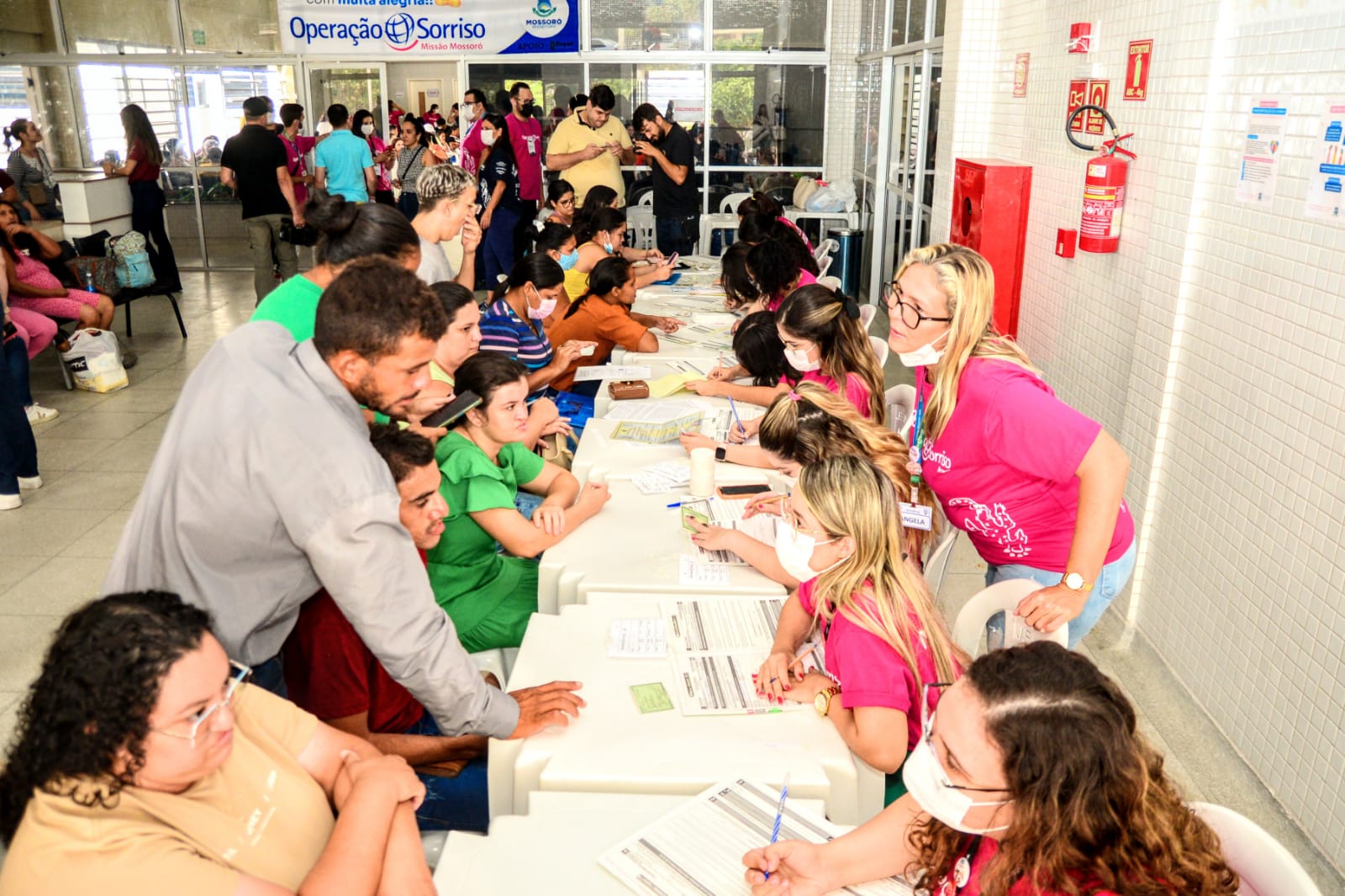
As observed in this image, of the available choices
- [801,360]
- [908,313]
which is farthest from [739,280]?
[908,313]

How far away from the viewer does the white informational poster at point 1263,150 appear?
2.79 metres

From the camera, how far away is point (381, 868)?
5.19 ft

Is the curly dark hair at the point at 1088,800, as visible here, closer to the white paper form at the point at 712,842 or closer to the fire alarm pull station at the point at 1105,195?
the white paper form at the point at 712,842

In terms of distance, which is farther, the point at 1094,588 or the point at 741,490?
the point at 741,490

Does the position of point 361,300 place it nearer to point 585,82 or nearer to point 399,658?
point 399,658

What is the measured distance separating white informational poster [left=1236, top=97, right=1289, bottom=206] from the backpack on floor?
7356mm

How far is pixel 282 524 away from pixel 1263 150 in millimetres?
2685

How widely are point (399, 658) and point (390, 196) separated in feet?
31.8

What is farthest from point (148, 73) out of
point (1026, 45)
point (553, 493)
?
point (553, 493)

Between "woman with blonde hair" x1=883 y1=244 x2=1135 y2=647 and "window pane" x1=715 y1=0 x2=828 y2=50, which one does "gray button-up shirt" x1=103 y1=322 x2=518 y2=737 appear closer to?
"woman with blonde hair" x1=883 y1=244 x2=1135 y2=647

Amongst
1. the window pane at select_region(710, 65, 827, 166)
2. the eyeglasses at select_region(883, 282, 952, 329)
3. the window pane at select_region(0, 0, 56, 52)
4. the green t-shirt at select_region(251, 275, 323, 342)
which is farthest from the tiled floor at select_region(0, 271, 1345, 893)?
the window pane at select_region(0, 0, 56, 52)

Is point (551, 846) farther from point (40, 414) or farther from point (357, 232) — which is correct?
point (40, 414)

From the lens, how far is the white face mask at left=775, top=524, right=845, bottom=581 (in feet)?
7.31

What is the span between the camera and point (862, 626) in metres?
2.00
